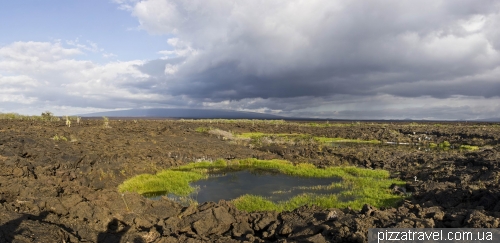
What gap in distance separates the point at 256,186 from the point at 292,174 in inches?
196

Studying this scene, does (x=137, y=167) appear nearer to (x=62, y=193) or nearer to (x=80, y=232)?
(x=62, y=193)

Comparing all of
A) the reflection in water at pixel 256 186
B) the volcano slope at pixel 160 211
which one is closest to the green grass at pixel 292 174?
the reflection in water at pixel 256 186

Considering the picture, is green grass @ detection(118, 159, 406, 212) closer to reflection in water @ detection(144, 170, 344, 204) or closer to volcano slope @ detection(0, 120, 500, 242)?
reflection in water @ detection(144, 170, 344, 204)

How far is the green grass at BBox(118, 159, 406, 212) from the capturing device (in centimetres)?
1703

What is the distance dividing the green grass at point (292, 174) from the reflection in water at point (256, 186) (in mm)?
806

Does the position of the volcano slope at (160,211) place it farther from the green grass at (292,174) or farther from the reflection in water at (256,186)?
the reflection in water at (256,186)

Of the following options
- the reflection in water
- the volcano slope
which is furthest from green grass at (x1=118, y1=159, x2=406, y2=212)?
the volcano slope

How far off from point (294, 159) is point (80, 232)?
24.9m

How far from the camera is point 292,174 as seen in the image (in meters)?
25.8

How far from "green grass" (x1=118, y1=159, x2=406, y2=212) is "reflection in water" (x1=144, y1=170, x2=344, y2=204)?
81cm

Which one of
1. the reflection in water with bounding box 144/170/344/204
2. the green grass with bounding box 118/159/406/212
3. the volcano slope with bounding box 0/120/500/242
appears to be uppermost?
the volcano slope with bounding box 0/120/500/242

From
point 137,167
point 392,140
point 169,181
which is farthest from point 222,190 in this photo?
point 392,140

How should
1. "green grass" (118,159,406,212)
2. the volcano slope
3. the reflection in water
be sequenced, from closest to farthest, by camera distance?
1. the volcano slope
2. "green grass" (118,159,406,212)
3. the reflection in water

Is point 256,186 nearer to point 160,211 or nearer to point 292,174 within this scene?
point 292,174
